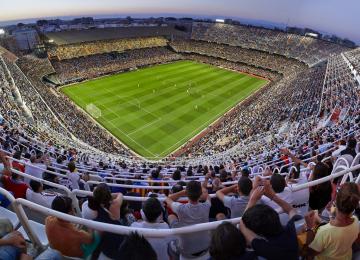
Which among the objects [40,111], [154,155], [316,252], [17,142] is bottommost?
[154,155]

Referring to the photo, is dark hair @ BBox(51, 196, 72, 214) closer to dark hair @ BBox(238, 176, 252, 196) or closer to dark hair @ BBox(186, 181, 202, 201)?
dark hair @ BBox(186, 181, 202, 201)

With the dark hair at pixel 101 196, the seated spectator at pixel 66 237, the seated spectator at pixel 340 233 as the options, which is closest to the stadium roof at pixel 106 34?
the dark hair at pixel 101 196

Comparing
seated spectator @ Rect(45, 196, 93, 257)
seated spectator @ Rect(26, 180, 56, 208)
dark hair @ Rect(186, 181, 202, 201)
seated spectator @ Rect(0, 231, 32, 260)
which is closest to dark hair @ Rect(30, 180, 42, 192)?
seated spectator @ Rect(26, 180, 56, 208)

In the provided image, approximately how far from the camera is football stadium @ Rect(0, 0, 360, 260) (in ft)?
10.1

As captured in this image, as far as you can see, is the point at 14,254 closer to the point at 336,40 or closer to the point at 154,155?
the point at 154,155

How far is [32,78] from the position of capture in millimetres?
41844

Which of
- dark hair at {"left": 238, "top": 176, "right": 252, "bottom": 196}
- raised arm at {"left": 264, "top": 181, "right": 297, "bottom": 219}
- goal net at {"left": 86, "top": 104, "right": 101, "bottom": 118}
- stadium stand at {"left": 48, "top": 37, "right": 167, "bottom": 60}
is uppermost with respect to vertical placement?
raised arm at {"left": 264, "top": 181, "right": 297, "bottom": 219}

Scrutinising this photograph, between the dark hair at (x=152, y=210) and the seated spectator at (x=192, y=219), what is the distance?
→ 405 mm

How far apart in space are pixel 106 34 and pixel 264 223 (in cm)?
7248

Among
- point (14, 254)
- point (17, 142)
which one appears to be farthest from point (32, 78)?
point (14, 254)

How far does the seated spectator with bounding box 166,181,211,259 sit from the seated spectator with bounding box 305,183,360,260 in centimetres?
125

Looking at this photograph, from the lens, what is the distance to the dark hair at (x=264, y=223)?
2672mm

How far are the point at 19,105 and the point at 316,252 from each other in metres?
27.0

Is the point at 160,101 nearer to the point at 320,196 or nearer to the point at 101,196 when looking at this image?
the point at 320,196
